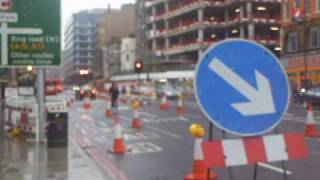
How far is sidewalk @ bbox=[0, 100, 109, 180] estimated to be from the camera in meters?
12.8

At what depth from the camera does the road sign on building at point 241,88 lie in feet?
22.2

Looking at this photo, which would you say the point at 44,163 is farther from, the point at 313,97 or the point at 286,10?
the point at 286,10

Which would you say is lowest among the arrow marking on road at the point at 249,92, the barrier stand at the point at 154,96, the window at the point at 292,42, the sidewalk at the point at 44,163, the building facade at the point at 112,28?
the barrier stand at the point at 154,96

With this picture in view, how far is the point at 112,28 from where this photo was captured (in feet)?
546

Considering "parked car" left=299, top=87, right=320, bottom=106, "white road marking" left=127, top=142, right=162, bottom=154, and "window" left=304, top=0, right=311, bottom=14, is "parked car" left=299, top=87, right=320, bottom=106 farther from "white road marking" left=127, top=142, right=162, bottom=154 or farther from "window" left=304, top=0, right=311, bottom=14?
"white road marking" left=127, top=142, right=162, bottom=154

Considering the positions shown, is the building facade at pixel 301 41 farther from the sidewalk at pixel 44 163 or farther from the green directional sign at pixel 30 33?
the sidewalk at pixel 44 163

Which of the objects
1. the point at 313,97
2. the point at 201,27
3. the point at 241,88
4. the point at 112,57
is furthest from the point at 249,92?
the point at 112,57

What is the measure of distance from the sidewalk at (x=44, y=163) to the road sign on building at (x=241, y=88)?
6083 mm

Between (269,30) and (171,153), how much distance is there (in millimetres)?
86668

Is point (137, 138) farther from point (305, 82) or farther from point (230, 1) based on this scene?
point (230, 1)

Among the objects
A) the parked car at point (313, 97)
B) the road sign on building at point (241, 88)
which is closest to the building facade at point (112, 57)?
the parked car at point (313, 97)

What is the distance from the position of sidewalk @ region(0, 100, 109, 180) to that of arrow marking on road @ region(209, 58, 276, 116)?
6.12 meters

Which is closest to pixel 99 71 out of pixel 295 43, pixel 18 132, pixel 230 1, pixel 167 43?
pixel 167 43

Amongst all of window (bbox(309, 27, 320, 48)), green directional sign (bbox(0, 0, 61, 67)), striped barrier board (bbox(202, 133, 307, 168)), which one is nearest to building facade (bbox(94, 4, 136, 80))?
window (bbox(309, 27, 320, 48))
